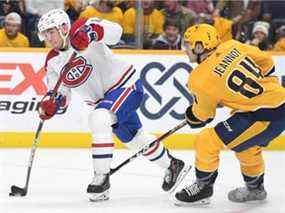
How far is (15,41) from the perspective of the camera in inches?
223

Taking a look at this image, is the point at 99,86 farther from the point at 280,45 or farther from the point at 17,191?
the point at 280,45

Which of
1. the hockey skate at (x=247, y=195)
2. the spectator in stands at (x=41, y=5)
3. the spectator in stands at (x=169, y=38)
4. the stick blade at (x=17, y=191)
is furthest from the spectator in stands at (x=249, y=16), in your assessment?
the stick blade at (x=17, y=191)

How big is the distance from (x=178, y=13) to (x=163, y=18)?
5.2 inches

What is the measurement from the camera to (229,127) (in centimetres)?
357

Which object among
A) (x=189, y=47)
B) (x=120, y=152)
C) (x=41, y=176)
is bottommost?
(x=120, y=152)

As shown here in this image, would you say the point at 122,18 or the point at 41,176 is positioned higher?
the point at 122,18

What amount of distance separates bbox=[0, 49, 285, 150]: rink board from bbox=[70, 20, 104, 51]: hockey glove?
1.81m

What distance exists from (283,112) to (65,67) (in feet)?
3.64

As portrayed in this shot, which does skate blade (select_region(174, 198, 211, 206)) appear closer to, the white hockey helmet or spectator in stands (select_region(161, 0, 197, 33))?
the white hockey helmet

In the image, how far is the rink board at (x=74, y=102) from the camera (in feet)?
18.2

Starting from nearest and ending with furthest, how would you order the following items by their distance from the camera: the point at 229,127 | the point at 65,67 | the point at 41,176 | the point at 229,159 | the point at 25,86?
1. the point at 229,127
2. the point at 65,67
3. the point at 41,176
4. the point at 229,159
5. the point at 25,86

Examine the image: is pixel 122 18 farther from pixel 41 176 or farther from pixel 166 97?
pixel 41 176

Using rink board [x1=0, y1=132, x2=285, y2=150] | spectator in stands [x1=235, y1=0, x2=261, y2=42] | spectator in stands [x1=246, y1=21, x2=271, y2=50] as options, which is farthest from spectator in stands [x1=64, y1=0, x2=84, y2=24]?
spectator in stands [x1=246, y1=21, x2=271, y2=50]

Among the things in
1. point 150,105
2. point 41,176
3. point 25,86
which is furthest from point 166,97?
point 41,176
